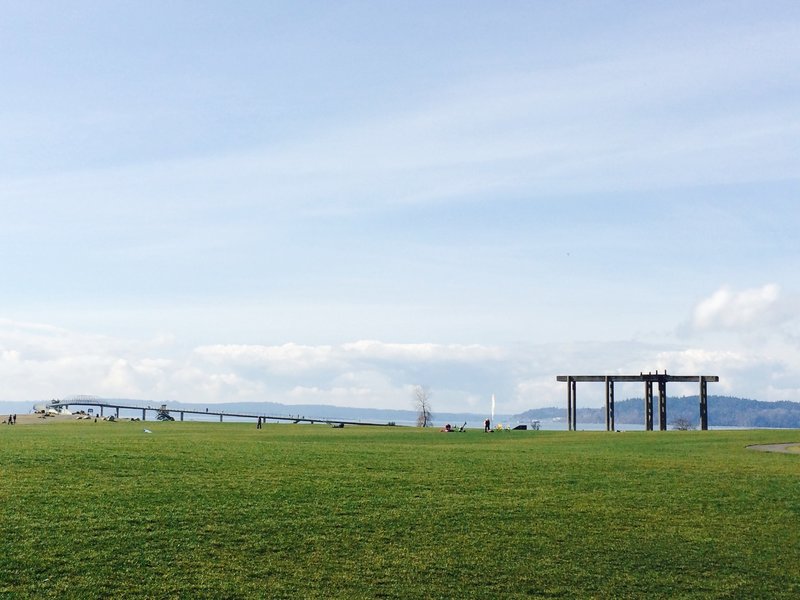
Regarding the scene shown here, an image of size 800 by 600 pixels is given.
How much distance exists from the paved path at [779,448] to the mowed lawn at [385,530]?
11.1 m

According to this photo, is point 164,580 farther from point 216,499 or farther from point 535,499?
point 535,499

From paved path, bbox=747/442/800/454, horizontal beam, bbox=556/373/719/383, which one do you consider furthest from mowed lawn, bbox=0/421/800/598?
horizontal beam, bbox=556/373/719/383

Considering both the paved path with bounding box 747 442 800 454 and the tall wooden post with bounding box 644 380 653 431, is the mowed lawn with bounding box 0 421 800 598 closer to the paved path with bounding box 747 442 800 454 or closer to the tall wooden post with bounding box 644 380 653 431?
the paved path with bounding box 747 442 800 454

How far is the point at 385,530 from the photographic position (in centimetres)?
2108

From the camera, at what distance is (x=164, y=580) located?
1698 centimetres

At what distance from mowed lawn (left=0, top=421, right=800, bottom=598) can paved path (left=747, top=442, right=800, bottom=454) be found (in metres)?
11.1

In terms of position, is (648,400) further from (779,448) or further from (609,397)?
(779,448)

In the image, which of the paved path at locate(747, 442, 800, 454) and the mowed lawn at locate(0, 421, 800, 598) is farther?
the paved path at locate(747, 442, 800, 454)

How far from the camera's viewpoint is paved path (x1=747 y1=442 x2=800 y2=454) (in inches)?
1696

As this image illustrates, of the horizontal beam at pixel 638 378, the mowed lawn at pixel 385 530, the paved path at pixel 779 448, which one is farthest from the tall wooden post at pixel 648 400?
the mowed lawn at pixel 385 530

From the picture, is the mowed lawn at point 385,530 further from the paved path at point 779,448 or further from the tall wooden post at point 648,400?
the tall wooden post at point 648,400

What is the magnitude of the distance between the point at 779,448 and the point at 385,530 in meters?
31.6

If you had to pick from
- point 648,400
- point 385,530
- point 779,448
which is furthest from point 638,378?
point 385,530

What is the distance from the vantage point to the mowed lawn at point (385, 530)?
17.5m
